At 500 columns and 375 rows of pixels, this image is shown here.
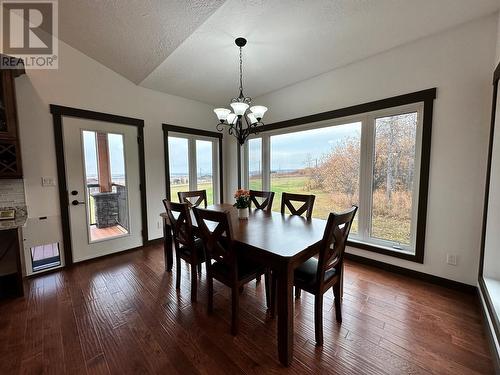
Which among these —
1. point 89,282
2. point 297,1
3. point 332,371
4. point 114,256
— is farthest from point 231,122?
point 114,256

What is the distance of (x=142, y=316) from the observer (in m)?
1.92

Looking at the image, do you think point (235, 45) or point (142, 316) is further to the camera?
point (235, 45)

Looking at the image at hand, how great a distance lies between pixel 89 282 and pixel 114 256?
801 millimetres

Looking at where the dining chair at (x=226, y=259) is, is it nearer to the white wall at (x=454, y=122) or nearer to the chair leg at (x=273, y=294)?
the chair leg at (x=273, y=294)

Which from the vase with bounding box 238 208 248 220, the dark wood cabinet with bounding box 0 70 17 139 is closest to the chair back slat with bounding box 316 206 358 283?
the vase with bounding box 238 208 248 220

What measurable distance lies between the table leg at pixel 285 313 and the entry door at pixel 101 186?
120 inches

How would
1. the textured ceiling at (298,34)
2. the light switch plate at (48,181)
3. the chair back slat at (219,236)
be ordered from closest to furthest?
the chair back slat at (219,236) < the textured ceiling at (298,34) < the light switch plate at (48,181)

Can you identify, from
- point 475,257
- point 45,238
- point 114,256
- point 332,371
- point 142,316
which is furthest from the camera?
point 114,256

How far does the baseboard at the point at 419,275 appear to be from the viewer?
2.21 metres

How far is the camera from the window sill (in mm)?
2492

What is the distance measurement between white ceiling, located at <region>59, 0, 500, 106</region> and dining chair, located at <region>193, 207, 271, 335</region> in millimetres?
1980

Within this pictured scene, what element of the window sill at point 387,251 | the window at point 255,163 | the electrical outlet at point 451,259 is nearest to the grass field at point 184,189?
the window at point 255,163

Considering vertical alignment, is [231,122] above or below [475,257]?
above

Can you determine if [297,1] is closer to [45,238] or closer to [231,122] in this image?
[231,122]
